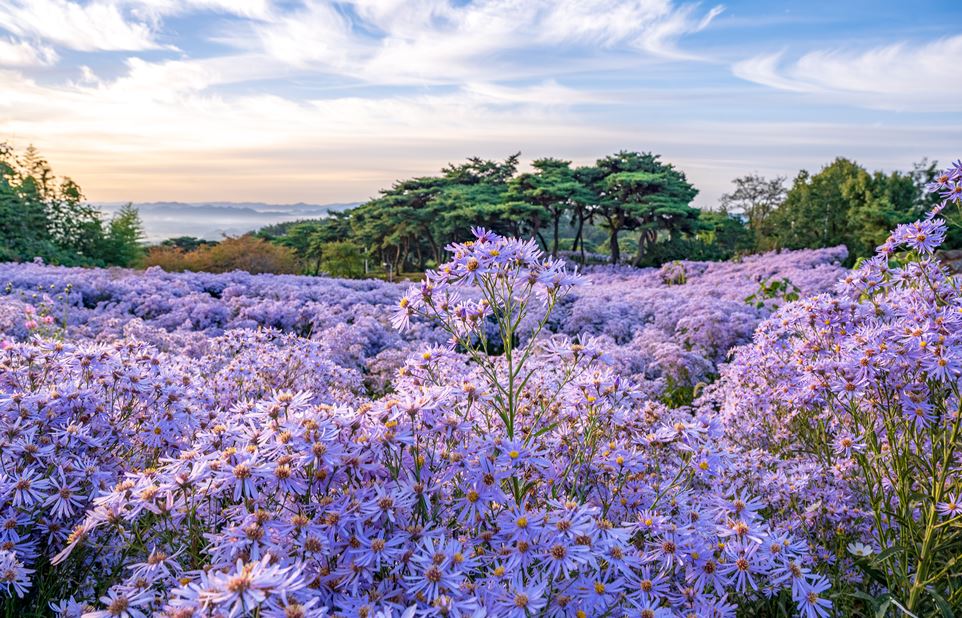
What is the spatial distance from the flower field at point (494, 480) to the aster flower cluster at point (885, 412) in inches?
0.6

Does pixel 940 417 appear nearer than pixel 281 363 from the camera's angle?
Yes

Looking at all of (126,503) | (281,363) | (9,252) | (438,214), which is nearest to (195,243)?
(438,214)

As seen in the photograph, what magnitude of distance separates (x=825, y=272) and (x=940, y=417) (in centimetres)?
1396

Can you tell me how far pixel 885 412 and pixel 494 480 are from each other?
179 cm

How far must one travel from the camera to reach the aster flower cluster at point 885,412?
2410 mm

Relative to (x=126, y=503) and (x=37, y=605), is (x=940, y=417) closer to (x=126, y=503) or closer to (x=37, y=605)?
(x=126, y=503)

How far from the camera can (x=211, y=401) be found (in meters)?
3.28

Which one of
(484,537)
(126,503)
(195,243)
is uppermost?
(126,503)

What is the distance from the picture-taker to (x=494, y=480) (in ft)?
5.76

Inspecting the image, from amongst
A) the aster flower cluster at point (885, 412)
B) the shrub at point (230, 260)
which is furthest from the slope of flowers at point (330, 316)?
the shrub at point (230, 260)

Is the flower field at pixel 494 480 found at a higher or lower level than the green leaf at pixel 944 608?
higher

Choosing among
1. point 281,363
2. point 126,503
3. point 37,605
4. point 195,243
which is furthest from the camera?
point 195,243

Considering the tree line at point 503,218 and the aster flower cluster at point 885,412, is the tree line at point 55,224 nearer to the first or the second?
the tree line at point 503,218

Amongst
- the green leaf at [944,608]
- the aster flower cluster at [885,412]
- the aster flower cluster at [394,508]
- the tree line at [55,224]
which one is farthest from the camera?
the tree line at [55,224]
